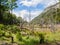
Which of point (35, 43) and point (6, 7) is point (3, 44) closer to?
point (35, 43)

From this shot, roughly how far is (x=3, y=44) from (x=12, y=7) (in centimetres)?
2190

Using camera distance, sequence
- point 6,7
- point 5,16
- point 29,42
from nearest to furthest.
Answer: point 29,42
point 6,7
point 5,16

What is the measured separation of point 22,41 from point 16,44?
102 cm

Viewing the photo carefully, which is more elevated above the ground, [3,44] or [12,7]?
[12,7]

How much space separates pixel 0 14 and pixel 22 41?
2325 centimetres

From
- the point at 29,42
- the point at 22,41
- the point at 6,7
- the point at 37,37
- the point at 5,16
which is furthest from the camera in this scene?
the point at 5,16

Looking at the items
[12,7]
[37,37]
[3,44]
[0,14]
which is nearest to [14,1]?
[12,7]

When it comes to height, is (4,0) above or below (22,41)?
above

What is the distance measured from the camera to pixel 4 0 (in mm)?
36375

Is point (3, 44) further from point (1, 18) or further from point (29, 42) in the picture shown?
point (1, 18)

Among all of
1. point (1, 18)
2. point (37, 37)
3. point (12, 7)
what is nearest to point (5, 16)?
point (1, 18)

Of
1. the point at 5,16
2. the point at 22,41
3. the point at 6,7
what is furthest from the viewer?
the point at 5,16

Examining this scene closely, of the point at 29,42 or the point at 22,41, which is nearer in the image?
the point at 29,42

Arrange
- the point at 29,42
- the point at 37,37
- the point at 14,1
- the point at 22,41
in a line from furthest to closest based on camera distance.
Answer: the point at 14,1, the point at 37,37, the point at 22,41, the point at 29,42
